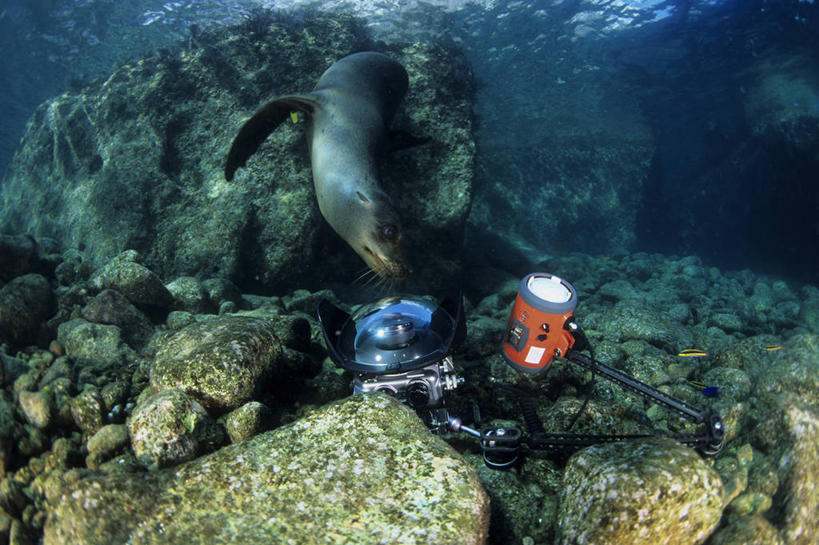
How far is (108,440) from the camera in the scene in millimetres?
2051

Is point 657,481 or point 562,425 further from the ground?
point 657,481

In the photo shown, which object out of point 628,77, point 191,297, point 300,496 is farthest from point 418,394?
point 628,77

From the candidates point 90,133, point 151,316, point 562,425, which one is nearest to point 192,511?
point 562,425

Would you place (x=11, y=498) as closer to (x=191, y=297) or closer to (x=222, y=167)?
(x=191, y=297)

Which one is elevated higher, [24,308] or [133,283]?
[24,308]

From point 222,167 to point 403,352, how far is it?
528cm

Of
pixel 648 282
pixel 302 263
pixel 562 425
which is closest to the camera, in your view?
pixel 562 425

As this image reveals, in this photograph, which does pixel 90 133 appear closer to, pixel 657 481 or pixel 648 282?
pixel 657 481

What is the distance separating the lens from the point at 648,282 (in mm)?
10258

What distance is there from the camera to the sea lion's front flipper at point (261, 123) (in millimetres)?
4453

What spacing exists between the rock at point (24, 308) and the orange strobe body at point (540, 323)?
431cm

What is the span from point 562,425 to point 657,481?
1032 millimetres

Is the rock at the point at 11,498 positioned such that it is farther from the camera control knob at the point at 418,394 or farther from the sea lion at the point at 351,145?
the sea lion at the point at 351,145

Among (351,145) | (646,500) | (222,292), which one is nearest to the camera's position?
(646,500)
